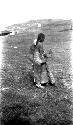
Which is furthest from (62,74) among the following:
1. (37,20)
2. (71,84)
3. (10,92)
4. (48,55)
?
(37,20)

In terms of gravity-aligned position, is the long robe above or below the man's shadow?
above

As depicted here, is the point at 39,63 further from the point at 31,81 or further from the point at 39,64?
the point at 31,81

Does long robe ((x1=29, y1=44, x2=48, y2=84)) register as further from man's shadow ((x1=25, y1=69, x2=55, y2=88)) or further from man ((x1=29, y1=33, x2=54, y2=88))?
man's shadow ((x1=25, y1=69, x2=55, y2=88))

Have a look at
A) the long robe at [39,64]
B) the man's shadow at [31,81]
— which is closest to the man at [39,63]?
the long robe at [39,64]

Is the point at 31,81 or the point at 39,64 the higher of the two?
the point at 39,64

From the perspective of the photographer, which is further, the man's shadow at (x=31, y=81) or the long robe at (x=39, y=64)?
the man's shadow at (x=31, y=81)

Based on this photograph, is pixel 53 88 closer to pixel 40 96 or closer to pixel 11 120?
pixel 40 96

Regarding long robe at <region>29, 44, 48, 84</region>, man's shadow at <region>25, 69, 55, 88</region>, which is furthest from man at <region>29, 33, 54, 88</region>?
man's shadow at <region>25, 69, 55, 88</region>

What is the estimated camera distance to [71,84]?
44.7 feet

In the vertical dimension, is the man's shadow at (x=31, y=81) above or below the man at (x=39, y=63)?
below

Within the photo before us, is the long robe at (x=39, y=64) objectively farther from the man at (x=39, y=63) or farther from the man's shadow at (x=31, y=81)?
the man's shadow at (x=31, y=81)

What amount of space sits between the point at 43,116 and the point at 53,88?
11.0 feet

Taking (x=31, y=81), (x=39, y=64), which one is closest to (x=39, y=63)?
(x=39, y=64)

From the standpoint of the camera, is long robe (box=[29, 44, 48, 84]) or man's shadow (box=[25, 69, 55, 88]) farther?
man's shadow (box=[25, 69, 55, 88])
